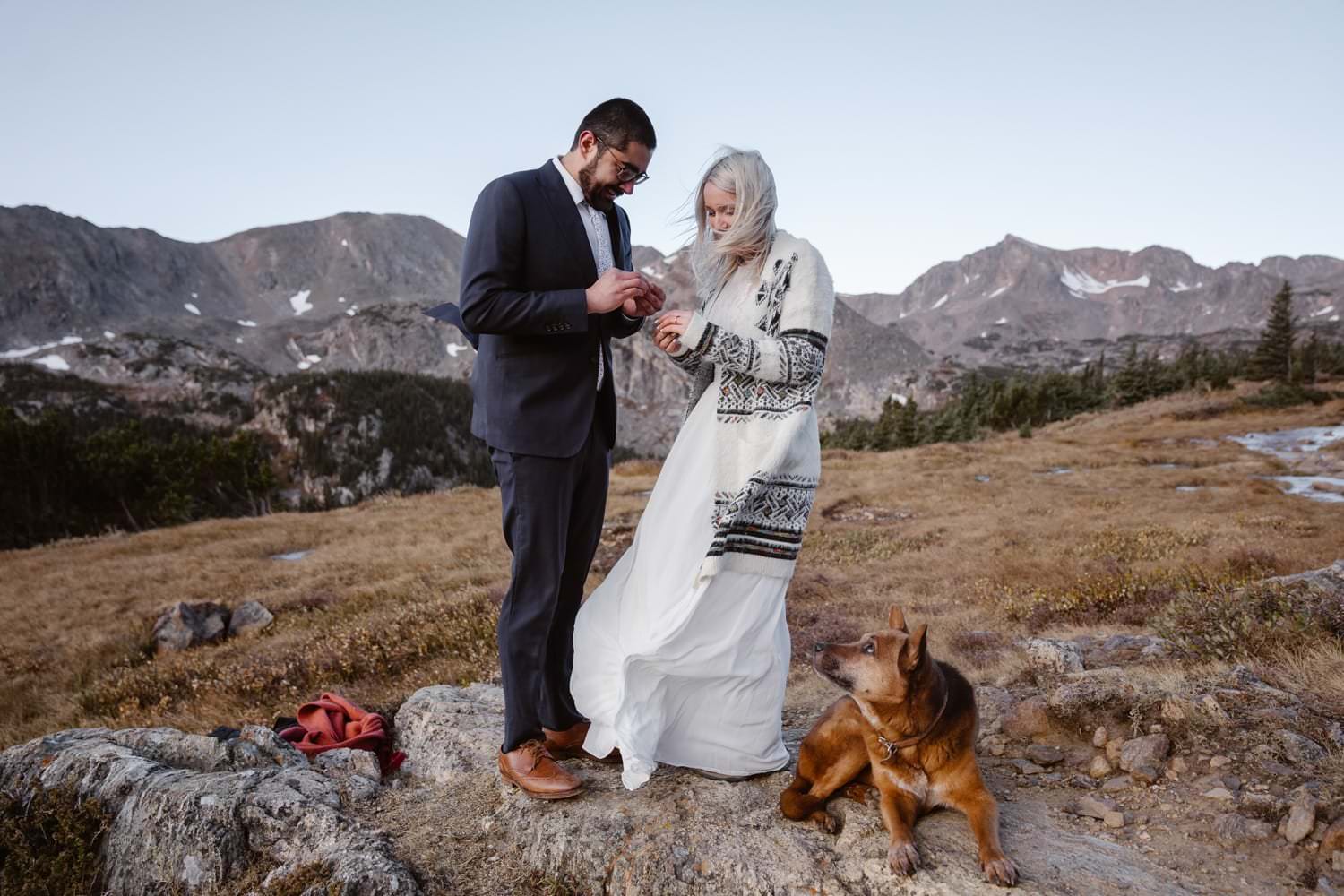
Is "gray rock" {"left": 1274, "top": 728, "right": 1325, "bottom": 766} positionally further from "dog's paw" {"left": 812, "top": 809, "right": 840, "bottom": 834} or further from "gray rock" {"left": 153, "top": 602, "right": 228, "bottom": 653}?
"gray rock" {"left": 153, "top": 602, "right": 228, "bottom": 653}

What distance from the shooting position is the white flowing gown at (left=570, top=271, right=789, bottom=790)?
355 cm

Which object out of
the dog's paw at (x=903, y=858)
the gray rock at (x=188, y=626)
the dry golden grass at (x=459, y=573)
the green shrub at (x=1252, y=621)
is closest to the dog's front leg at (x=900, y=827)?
the dog's paw at (x=903, y=858)

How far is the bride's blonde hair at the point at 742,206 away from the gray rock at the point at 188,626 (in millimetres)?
12423

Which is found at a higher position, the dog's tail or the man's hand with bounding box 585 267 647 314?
the man's hand with bounding box 585 267 647 314

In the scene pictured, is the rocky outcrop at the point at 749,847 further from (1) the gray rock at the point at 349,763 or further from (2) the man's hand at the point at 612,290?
(2) the man's hand at the point at 612,290

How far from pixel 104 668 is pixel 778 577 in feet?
41.2

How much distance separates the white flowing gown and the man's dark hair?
0.91 m

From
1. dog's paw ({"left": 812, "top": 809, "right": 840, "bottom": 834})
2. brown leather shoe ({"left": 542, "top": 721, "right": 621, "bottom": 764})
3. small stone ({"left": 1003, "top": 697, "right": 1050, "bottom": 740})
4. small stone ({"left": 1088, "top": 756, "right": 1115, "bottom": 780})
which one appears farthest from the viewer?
small stone ({"left": 1003, "top": 697, "right": 1050, "bottom": 740})

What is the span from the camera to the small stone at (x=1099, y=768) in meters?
4.05

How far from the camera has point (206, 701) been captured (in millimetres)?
8273

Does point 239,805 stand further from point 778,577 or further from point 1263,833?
point 1263,833

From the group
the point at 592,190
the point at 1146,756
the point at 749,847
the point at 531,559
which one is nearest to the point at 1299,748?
the point at 1146,756

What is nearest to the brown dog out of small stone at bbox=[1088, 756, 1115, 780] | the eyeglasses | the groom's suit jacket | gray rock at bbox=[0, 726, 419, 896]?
small stone at bbox=[1088, 756, 1115, 780]

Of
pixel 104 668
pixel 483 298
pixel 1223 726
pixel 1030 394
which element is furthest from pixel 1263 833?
pixel 1030 394
